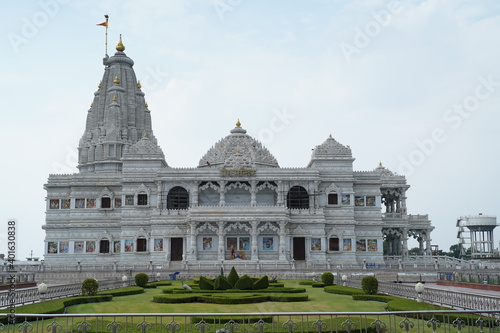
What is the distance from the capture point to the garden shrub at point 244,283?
29.2 meters

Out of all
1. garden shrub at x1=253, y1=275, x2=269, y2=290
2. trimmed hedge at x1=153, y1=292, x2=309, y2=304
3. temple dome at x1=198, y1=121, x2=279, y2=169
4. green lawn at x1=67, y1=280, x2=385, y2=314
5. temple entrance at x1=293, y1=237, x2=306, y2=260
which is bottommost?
green lawn at x1=67, y1=280, x2=385, y2=314

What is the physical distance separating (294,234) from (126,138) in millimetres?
25427

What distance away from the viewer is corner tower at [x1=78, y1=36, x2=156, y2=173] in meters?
67.9

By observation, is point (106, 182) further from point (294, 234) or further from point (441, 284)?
point (441, 284)

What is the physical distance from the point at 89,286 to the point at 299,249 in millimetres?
34471

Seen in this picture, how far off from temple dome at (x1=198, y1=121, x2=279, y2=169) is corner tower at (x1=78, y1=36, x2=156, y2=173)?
9.82m

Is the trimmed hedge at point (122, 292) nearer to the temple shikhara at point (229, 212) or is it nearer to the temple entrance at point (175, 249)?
the temple shikhara at point (229, 212)

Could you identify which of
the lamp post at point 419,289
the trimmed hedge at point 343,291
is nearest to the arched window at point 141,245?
the trimmed hedge at point 343,291

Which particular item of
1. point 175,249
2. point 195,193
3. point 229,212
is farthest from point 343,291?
point 195,193

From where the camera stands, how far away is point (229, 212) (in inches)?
2208

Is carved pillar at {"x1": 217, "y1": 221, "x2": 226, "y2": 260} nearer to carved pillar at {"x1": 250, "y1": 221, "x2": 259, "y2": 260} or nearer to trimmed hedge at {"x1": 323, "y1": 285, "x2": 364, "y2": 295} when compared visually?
carved pillar at {"x1": 250, "y1": 221, "x2": 259, "y2": 260}

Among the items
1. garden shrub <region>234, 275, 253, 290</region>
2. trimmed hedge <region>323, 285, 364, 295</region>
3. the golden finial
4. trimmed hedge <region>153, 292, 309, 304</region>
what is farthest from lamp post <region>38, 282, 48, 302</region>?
the golden finial

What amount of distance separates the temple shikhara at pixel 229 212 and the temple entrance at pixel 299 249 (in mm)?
107

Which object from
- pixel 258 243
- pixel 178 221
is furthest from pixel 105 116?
pixel 258 243
